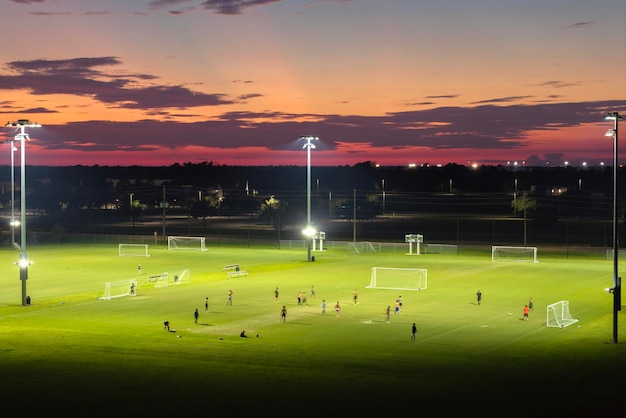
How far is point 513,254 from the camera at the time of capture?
9762 centimetres

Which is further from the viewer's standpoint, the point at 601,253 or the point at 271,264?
the point at 601,253

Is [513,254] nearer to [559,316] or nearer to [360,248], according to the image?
[360,248]

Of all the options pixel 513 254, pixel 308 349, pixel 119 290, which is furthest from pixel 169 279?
pixel 513 254

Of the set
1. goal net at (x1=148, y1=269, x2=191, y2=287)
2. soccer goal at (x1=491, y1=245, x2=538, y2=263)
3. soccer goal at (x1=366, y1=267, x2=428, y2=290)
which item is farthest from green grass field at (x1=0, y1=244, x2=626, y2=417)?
soccer goal at (x1=491, y1=245, x2=538, y2=263)

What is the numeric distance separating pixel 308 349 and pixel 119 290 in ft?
95.7

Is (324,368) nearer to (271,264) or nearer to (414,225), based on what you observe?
(271,264)

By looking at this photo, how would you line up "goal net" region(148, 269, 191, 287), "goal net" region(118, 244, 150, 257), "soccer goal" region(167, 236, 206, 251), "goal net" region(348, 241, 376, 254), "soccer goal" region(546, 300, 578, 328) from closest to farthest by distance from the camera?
"soccer goal" region(546, 300, 578, 328) → "goal net" region(148, 269, 191, 287) → "goal net" region(118, 244, 150, 257) → "goal net" region(348, 241, 376, 254) → "soccer goal" region(167, 236, 206, 251)

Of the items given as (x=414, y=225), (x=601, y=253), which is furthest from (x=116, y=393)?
(x=414, y=225)

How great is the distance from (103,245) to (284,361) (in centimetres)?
8088

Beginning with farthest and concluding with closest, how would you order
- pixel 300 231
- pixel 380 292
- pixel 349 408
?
pixel 300 231 < pixel 380 292 < pixel 349 408

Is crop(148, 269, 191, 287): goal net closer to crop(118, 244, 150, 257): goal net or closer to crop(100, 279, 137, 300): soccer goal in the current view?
Answer: crop(100, 279, 137, 300): soccer goal

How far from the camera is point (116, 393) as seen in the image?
1243 inches

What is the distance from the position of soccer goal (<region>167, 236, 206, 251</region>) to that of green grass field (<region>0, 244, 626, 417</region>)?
96.9 feet

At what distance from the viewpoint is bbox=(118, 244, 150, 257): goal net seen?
100938 mm
